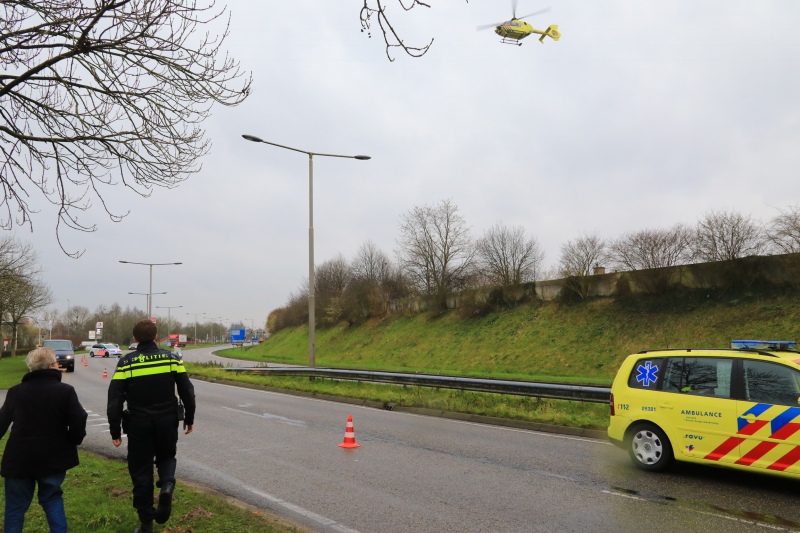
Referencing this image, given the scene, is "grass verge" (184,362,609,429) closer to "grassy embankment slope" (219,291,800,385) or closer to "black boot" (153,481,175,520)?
"grassy embankment slope" (219,291,800,385)

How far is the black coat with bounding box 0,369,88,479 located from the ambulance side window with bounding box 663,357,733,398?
272 inches

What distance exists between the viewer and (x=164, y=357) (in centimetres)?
506

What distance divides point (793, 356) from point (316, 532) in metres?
5.96

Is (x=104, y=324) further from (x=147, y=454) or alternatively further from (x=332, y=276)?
(x=147, y=454)

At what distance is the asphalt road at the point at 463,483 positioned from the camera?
5473mm

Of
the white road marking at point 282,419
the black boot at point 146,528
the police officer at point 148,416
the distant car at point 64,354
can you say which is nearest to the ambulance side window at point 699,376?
the police officer at point 148,416

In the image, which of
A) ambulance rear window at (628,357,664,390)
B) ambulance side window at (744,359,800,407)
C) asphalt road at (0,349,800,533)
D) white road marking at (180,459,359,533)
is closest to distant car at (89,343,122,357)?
asphalt road at (0,349,800,533)

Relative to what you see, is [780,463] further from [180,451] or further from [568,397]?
[180,451]

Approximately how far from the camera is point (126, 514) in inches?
Result: 206

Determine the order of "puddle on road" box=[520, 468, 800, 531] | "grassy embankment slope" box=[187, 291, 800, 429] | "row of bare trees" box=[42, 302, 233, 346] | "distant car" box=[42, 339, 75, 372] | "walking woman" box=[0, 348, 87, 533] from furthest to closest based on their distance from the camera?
"row of bare trees" box=[42, 302, 233, 346] < "distant car" box=[42, 339, 75, 372] < "grassy embankment slope" box=[187, 291, 800, 429] < "puddle on road" box=[520, 468, 800, 531] < "walking woman" box=[0, 348, 87, 533]

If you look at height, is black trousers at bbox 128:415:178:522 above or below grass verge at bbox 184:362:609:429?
above

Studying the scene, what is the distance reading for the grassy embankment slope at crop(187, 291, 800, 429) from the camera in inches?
545

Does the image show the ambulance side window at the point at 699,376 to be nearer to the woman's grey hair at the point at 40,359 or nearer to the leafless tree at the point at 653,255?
the woman's grey hair at the point at 40,359

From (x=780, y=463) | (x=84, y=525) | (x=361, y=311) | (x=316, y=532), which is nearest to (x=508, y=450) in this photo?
(x=780, y=463)
